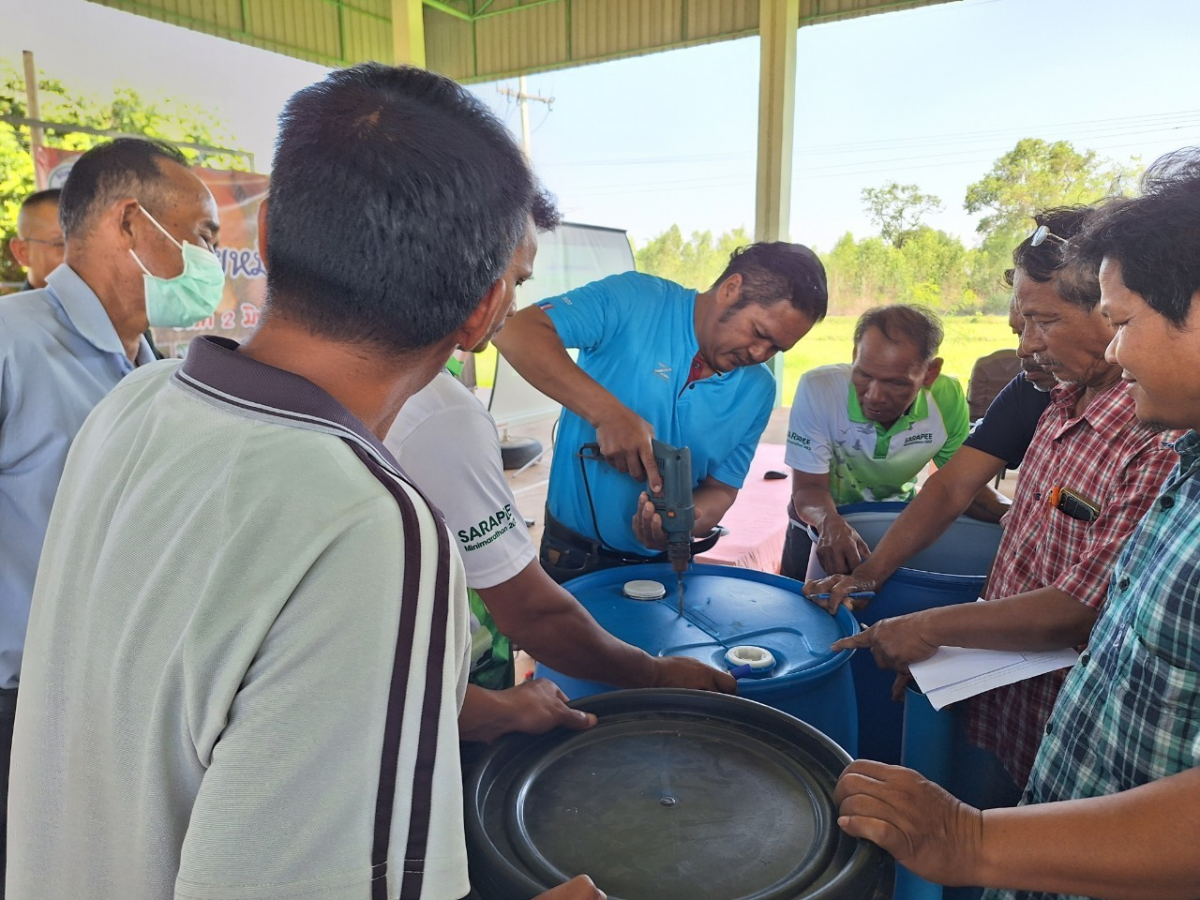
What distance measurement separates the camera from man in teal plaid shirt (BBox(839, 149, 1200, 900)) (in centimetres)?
85

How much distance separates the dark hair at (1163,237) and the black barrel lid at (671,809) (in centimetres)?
73

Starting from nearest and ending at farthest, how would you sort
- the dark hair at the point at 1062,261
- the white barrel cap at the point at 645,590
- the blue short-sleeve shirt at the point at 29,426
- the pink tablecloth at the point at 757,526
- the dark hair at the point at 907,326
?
1. the dark hair at the point at 1062,261
2. the blue short-sleeve shirt at the point at 29,426
3. the white barrel cap at the point at 645,590
4. the dark hair at the point at 907,326
5. the pink tablecloth at the point at 757,526

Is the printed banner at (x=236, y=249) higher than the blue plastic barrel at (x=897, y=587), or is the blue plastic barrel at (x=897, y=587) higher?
the printed banner at (x=236, y=249)

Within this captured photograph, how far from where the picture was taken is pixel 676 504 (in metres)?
1.88

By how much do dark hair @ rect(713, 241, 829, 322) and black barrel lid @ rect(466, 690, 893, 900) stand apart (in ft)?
4.38

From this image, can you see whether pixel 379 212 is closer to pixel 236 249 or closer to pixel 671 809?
pixel 671 809

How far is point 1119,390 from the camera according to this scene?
4.79 feet

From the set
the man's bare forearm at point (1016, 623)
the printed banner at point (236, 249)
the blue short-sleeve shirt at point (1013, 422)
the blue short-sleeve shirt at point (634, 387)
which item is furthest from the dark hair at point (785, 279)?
the printed banner at point (236, 249)

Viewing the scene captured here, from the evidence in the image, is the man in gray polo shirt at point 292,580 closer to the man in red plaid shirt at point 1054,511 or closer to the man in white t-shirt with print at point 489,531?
the man in white t-shirt with print at point 489,531

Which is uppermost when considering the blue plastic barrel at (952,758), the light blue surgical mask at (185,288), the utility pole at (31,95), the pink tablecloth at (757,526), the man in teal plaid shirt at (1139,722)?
the utility pole at (31,95)

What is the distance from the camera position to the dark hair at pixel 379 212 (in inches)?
26.6

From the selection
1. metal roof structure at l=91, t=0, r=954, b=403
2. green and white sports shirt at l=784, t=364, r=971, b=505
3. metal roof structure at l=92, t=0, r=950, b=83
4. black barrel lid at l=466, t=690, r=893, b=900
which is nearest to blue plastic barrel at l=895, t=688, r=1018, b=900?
black barrel lid at l=466, t=690, r=893, b=900

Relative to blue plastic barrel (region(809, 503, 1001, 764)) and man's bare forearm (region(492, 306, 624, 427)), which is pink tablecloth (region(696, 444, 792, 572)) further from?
man's bare forearm (region(492, 306, 624, 427))

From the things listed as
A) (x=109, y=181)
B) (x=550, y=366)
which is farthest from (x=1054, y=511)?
(x=109, y=181)
